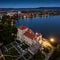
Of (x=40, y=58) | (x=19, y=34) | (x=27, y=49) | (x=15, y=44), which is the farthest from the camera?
(x=19, y=34)

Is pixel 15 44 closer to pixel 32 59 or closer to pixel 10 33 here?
pixel 10 33

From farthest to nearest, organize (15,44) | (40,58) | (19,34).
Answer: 1. (19,34)
2. (15,44)
3. (40,58)

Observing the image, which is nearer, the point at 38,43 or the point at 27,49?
the point at 27,49

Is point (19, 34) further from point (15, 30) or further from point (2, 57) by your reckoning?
point (2, 57)

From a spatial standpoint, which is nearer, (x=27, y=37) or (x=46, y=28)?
(x=27, y=37)

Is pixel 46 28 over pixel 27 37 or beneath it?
beneath

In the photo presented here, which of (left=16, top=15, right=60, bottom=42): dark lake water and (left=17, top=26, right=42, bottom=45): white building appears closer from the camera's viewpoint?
(left=17, top=26, right=42, bottom=45): white building

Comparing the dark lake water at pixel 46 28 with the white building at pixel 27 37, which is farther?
the dark lake water at pixel 46 28

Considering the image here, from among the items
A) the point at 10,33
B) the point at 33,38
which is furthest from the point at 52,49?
the point at 10,33

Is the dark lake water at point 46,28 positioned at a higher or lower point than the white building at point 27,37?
lower

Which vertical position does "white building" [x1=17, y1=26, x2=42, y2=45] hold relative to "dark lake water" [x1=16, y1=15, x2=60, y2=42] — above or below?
above

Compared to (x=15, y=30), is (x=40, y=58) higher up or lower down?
lower down
